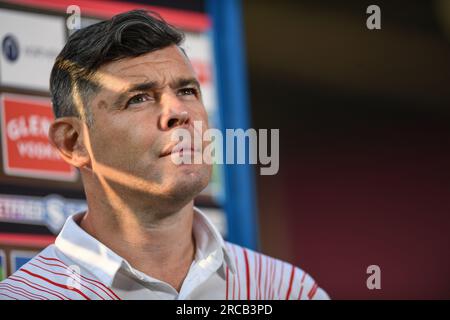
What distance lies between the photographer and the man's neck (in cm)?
271

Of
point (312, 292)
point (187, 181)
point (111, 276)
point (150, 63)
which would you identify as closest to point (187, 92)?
point (150, 63)

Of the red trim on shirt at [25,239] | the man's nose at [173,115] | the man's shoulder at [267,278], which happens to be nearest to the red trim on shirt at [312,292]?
the man's shoulder at [267,278]

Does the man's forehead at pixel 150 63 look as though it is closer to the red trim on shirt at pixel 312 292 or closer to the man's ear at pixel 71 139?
the man's ear at pixel 71 139

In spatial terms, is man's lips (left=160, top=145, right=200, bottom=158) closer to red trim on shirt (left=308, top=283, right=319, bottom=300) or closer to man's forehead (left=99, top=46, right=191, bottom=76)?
man's forehead (left=99, top=46, right=191, bottom=76)

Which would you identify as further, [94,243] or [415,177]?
[415,177]

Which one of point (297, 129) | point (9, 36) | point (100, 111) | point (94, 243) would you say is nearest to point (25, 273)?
point (94, 243)

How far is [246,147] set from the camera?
11.1 feet

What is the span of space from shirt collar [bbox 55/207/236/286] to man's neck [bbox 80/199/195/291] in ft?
0.15

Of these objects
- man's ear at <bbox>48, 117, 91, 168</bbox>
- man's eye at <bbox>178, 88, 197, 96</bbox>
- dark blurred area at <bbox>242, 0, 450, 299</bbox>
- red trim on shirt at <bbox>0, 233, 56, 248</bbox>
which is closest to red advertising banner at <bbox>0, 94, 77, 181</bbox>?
red trim on shirt at <bbox>0, 233, 56, 248</bbox>

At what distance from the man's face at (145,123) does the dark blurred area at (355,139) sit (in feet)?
3.31

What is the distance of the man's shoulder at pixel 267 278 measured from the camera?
2.85m

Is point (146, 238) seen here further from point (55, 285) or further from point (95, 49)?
point (95, 49)
